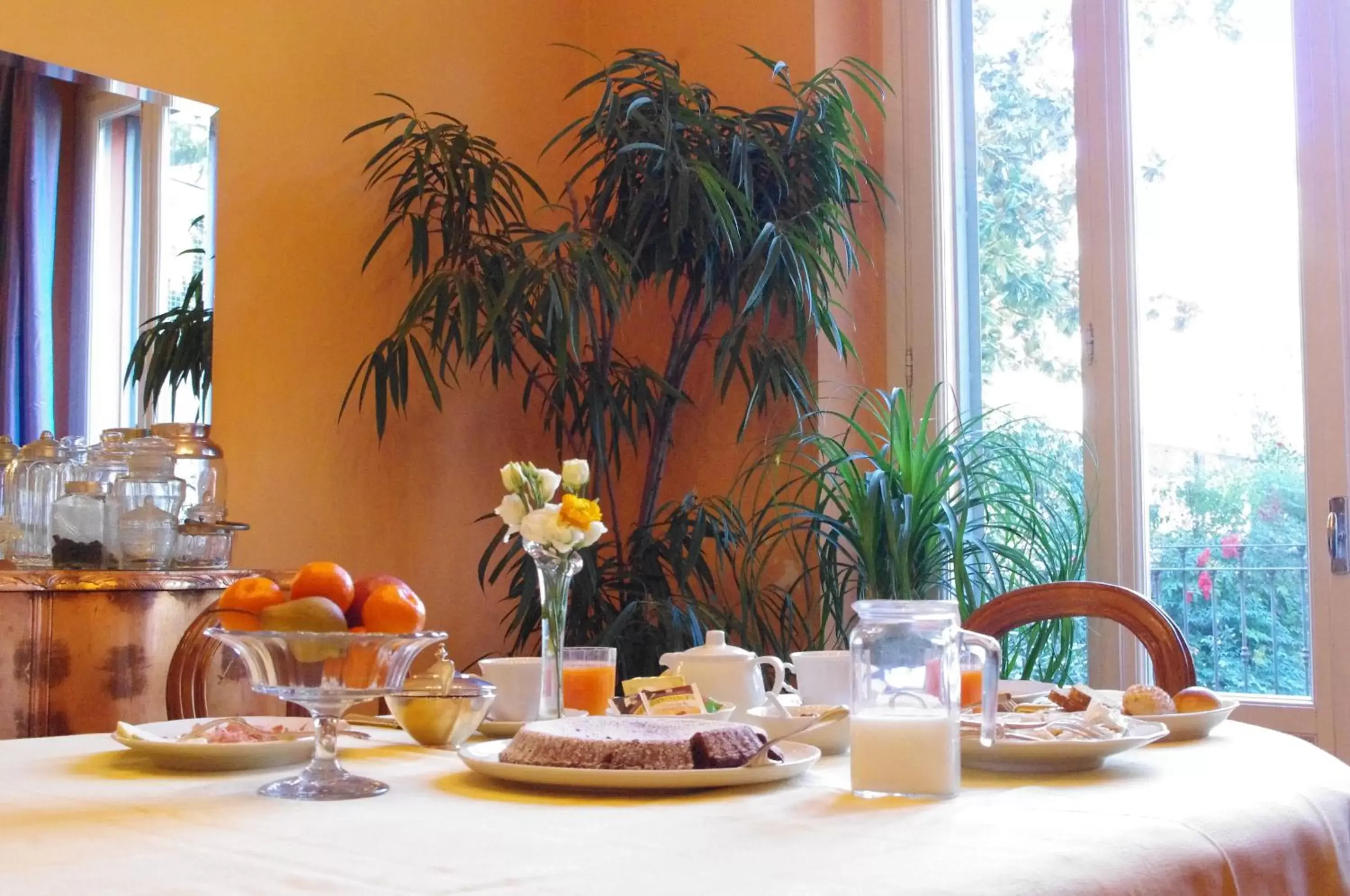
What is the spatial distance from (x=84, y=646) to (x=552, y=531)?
1.49 meters

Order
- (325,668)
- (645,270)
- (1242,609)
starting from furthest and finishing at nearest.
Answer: (645,270)
(1242,609)
(325,668)

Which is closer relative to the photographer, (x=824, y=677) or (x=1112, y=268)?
(x=824, y=677)

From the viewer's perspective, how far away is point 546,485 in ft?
4.67

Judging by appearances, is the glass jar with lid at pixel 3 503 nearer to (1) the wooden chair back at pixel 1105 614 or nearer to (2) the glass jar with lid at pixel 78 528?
(2) the glass jar with lid at pixel 78 528

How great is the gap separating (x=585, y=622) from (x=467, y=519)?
2.10 ft

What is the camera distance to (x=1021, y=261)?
3480 mm

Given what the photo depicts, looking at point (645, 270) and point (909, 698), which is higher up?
point (645, 270)

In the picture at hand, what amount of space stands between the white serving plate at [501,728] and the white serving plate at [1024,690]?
21.6 inches

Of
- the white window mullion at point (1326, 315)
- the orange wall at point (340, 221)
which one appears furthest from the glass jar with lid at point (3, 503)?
the white window mullion at point (1326, 315)

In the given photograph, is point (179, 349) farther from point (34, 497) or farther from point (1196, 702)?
point (1196, 702)

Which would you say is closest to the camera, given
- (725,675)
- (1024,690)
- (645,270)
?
(725,675)

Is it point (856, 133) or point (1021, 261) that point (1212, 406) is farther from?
point (856, 133)

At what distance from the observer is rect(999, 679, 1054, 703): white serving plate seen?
1.62 m

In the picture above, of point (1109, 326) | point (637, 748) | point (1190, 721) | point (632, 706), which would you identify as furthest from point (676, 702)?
point (1109, 326)
